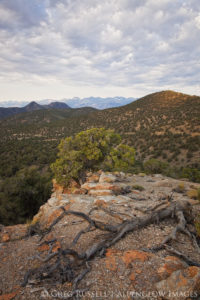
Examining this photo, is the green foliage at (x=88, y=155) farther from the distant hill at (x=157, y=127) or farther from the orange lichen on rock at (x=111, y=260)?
the distant hill at (x=157, y=127)

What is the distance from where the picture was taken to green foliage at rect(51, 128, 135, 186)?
41.1 feet

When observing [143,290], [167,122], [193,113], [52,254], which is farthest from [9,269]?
[193,113]

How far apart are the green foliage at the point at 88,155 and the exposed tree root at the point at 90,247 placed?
5.59 meters

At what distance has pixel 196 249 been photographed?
15.6 feet

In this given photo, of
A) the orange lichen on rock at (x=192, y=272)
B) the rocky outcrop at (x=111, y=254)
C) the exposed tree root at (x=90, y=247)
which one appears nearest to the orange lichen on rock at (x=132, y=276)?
the rocky outcrop at (x=111, y=254)

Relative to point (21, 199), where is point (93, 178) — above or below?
above

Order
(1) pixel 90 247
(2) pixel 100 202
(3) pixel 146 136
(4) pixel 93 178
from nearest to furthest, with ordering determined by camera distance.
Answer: (1) pixel 90 247
(2) pixel 100 202
(4) pixel 93 178
(3) pixel 146 136

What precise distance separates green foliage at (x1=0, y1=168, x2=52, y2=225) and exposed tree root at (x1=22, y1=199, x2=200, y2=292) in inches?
341

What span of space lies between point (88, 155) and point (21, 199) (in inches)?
282

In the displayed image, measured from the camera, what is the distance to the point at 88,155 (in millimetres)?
12867

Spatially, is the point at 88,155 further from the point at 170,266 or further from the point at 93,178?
the point at 170,266

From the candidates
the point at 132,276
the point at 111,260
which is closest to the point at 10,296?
the point at 111,260

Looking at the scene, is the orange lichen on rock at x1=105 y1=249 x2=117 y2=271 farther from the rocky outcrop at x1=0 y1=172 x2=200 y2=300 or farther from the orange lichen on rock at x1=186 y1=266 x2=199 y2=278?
the orange lichen on rock at x1=186 y1=266 x2=199 y2=278

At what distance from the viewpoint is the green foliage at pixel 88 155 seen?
1252 centimetres
